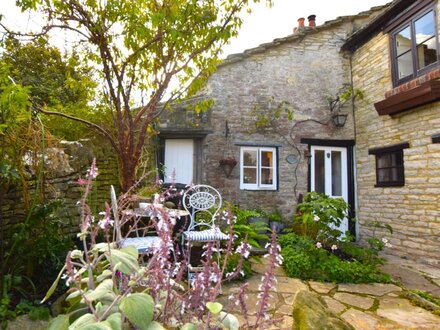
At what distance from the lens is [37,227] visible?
8.75ft

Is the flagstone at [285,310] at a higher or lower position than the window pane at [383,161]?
lower

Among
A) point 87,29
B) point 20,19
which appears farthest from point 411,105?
point 20,19

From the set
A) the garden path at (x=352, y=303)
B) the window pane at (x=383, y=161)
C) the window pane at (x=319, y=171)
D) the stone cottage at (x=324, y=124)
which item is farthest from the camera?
the window pane at (x=319, y=171)

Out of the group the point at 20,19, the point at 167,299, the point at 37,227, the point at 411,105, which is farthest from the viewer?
the point at 411,105

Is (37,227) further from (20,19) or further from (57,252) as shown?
(20,19)

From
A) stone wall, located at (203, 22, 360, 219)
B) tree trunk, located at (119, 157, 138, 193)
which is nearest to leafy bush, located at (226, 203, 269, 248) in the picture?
tree trunk, located at (119, 157, 138, 193)

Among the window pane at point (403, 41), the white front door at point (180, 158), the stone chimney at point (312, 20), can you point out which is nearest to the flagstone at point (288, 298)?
the white front door at point (180, 158)

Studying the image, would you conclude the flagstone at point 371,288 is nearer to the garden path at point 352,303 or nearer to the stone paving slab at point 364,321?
the garden path at point 352,303

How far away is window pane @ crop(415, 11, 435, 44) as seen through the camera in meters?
5.45

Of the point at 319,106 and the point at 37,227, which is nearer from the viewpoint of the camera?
the point at 37,227

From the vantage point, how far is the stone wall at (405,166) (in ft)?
17.2

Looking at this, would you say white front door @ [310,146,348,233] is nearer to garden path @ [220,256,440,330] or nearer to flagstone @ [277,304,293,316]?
garden path @ [220,256,440,330]

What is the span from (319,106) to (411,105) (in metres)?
2.24

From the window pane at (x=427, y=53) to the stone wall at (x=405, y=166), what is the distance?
0.71 metres
